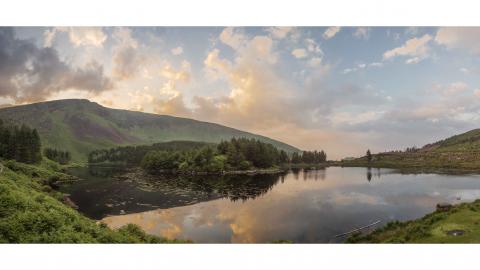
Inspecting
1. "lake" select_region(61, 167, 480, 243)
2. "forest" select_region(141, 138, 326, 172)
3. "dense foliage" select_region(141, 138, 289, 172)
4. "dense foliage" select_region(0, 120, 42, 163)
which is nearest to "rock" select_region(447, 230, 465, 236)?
"lake" select_region(61, 167, 480, 243)

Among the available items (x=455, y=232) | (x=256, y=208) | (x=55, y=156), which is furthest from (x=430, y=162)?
(x=55, y=156)

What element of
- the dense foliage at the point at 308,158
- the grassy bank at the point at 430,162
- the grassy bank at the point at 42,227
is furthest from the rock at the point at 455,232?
the dense foliage at the point at 308,158

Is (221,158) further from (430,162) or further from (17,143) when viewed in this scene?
(430,162)

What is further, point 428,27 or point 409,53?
point 409,53

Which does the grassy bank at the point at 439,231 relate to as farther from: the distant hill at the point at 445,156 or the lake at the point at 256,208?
the distant hill at the point at 445,156
